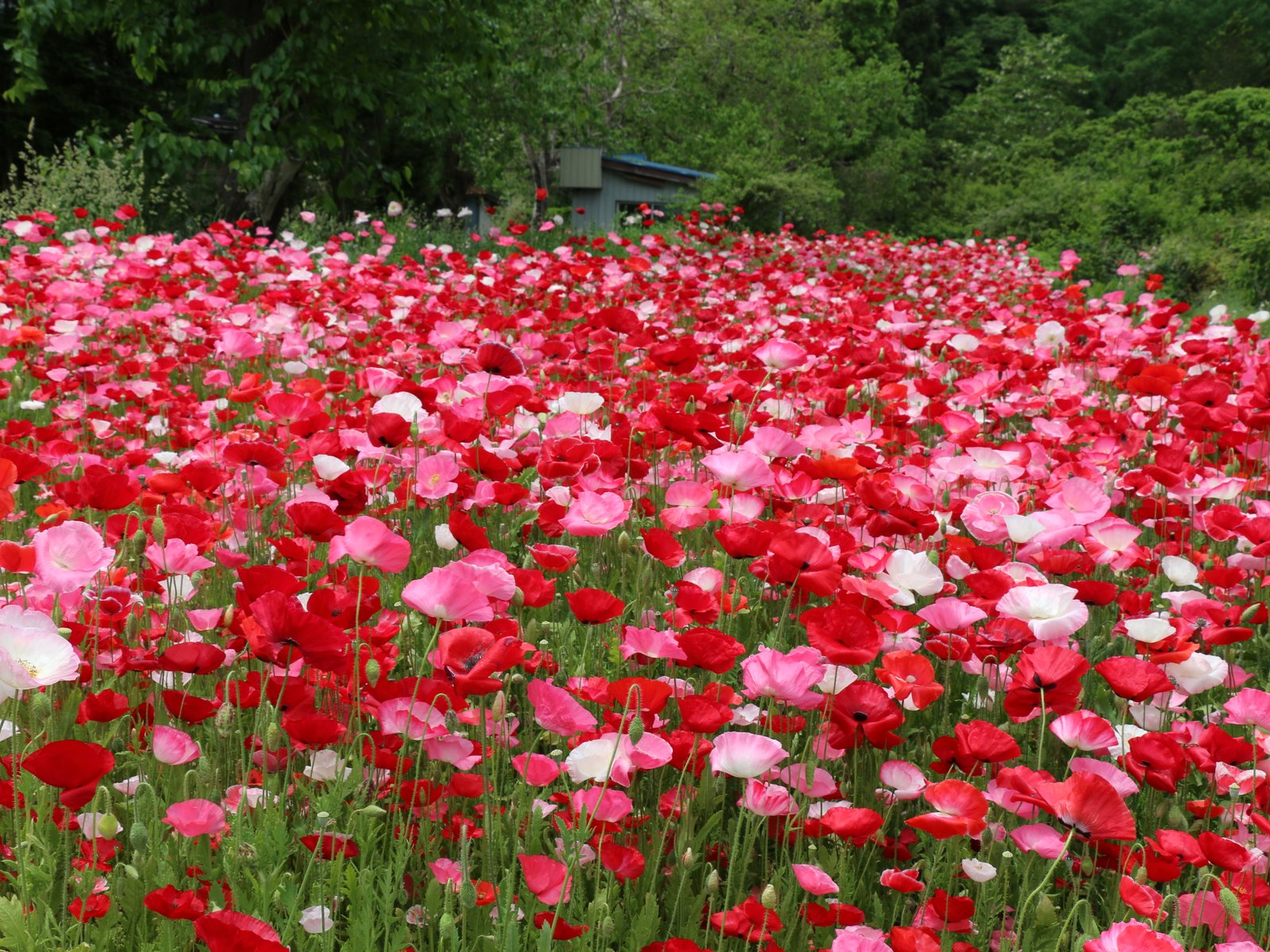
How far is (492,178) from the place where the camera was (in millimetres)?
16734

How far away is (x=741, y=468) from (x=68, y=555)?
118 cm

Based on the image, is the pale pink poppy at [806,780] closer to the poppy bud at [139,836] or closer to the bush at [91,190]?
the poppy bud at [139,836]

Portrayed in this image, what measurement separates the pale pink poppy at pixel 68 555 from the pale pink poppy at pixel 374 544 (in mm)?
342

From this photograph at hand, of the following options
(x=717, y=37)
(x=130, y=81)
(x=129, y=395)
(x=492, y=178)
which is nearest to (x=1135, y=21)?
(x=717, y=37)

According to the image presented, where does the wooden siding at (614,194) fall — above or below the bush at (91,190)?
below

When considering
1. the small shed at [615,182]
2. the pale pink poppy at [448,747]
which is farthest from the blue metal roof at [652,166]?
the pale pink poppy at [448,747]

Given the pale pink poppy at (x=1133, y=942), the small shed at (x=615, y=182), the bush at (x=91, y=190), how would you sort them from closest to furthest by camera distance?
the pale pink poppy at (x=1133, y=942) < the bush at (x=91, y=190) < the small shed at (x=615, y=182)

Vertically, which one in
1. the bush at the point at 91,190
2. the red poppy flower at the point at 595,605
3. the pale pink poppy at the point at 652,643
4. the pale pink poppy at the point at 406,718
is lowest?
the bush at the point at 91,190

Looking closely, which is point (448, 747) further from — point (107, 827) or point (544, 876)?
point (107, 827)

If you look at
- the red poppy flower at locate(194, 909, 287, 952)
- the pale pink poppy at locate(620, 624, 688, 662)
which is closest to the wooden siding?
the pale pink poppy at locate(620, 624, 688, 662)

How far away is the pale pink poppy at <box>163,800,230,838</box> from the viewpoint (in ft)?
4.31

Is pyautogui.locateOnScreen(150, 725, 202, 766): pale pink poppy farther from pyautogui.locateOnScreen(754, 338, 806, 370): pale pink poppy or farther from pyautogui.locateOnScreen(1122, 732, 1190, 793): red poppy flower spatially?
pyautogui.locateOnScreen(754, 338, 806, 370): pale pink poppy

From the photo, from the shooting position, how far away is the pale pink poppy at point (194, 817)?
131 centimetres

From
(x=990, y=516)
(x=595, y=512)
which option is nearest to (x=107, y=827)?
(x=595, y=512)
